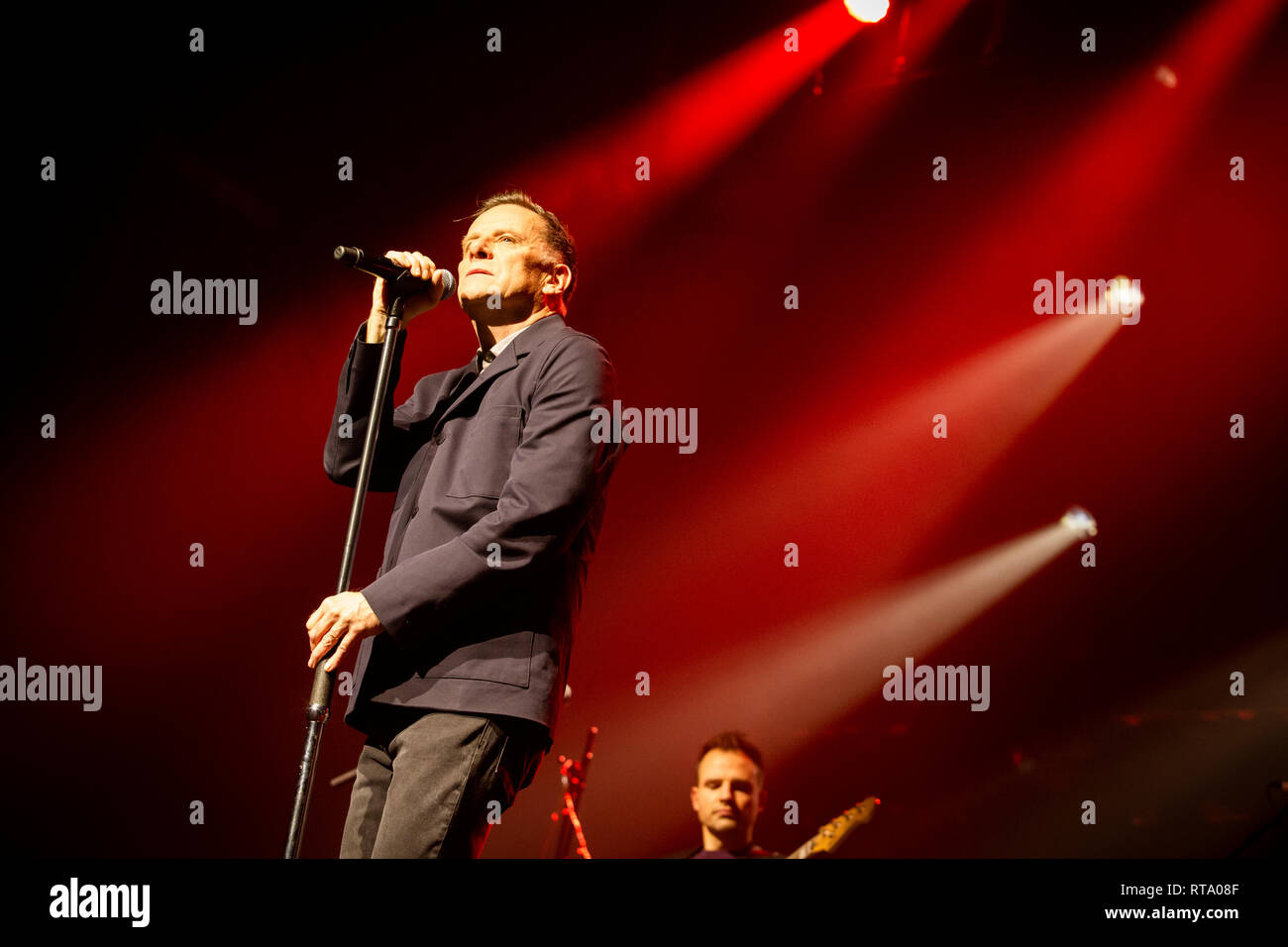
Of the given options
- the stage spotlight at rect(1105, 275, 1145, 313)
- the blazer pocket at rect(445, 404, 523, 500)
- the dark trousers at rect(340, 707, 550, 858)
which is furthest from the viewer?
the stage spotlight at rect(1105, 275, 1145, 313)

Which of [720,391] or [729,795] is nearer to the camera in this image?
[729,795]

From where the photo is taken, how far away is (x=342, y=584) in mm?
1591

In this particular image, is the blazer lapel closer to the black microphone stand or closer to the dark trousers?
the black microphone stand

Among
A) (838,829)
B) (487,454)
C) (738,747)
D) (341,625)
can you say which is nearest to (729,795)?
(738,747)

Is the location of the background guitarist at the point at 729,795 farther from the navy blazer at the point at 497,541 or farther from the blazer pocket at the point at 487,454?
the blazer pocket at the point at 487,454

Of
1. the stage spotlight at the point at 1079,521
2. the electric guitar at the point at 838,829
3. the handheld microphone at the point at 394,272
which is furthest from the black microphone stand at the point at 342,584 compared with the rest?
the stage spotlight at the point at 1079,521

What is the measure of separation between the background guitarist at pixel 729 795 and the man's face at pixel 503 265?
2251 mm

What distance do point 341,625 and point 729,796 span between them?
95.8 inches

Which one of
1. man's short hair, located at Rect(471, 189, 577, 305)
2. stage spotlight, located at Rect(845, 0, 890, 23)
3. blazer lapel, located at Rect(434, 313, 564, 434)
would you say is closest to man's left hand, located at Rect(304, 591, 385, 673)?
blazer lapel, located at Rect(434, 313, 564, 434)

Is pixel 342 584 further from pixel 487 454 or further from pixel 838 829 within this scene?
pixel 838 829

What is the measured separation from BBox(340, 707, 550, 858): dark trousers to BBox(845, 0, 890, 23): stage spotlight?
3938mm

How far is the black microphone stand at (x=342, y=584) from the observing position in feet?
4.78

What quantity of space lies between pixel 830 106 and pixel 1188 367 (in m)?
2.48

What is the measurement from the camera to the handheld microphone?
5.73ft
